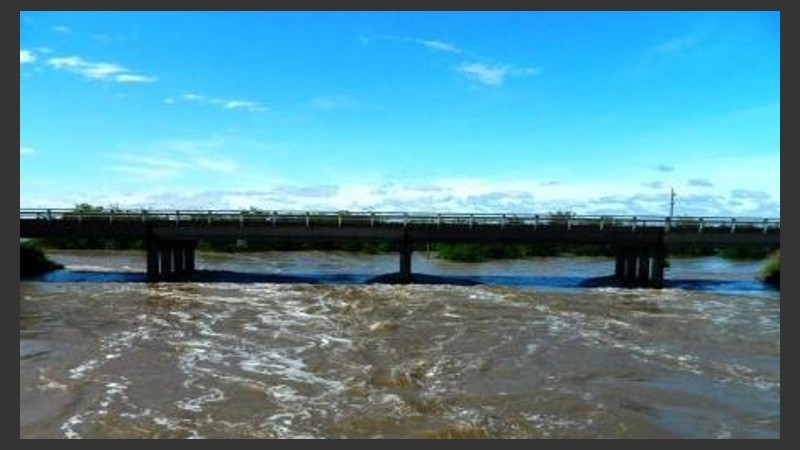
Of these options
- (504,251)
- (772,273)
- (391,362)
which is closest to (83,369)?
(391,362)

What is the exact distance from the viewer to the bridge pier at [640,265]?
4425 cm

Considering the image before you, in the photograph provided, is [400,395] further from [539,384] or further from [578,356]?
[578,356]

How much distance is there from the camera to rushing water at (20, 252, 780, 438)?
14.6 m

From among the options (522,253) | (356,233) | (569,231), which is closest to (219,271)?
(356,233)

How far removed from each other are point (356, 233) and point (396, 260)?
21.3 meters

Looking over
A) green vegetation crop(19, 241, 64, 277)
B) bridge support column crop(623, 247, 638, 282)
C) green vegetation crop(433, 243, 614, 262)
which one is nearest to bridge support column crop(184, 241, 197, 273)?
green vegetation crop(19, 241, 64, 277)

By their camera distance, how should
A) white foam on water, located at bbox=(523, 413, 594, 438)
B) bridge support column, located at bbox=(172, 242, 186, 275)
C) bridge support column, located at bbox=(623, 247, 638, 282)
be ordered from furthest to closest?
bridge support column, located at bbox=(623, 247, 638, 282), bridge support column, located at bbox=(172, 242, 186, 275), white foam on water, located at bbox=(523, 413, 594, 438)

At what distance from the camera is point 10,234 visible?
78.4 ft

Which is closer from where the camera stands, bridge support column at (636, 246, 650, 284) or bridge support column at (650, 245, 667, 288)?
bridge support column at (650, 245, 667, 288)

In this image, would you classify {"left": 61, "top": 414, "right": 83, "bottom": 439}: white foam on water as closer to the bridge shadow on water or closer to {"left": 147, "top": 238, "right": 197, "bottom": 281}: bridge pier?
the bridge shadow on water

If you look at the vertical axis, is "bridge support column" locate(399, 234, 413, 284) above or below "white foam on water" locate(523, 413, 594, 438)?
above

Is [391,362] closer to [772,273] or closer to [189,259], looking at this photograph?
[189,259]

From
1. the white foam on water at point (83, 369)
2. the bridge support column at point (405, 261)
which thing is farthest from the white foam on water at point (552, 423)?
the bridge support column at point (405, 261)

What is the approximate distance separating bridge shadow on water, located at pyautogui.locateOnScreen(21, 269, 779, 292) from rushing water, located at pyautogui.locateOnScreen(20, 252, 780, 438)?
3.19 meters
